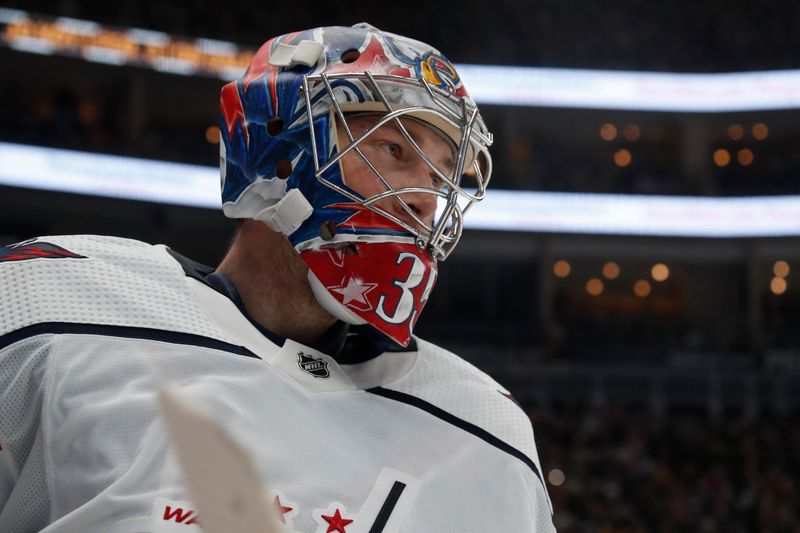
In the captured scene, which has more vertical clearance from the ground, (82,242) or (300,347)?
(82,242)

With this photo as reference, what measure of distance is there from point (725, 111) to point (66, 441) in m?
18.4

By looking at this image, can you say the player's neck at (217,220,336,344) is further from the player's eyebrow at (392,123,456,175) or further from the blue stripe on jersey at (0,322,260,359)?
the player's eyebrow at (392,123,456,175)

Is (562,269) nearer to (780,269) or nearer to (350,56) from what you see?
(780,269)

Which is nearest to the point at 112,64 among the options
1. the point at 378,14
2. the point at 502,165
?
the point at 378,14

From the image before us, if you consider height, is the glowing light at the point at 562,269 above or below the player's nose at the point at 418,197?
below

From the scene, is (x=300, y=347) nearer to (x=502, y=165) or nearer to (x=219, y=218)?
(x=219, y=218)

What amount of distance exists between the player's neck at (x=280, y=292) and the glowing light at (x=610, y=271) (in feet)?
61.7

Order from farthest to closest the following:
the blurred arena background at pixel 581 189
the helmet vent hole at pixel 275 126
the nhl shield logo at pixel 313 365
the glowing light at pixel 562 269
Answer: the glowing light at pixel 562 269 < the blurred arena background at pixel 581 189 < the helmet vent hole at pixel 275 126 < the nhl shield logo at pixel 313 365

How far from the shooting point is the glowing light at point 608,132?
20.3 metres

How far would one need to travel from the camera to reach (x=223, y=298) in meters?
1.66

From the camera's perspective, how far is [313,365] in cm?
167

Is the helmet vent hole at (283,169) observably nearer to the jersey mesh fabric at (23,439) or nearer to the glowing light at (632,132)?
the jersey mesh fabric at (23,439)

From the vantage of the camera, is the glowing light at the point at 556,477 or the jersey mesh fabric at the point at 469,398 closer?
the jersey mesh fabric at the point at 469,398

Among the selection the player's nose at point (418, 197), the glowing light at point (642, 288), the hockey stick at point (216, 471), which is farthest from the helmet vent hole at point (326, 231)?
the glowing light at point (642, 288)
